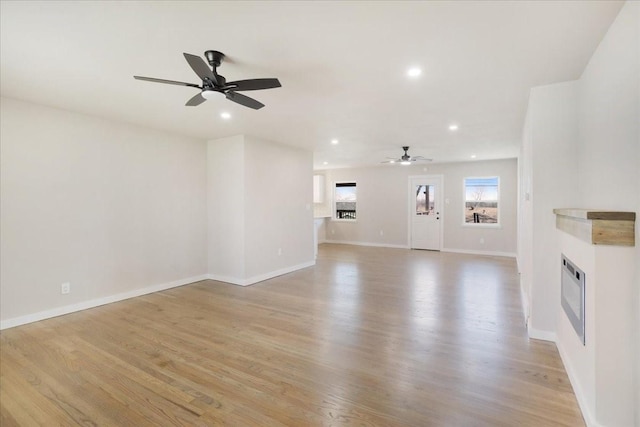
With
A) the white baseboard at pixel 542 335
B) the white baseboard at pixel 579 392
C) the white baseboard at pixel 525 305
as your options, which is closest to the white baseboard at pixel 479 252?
the white baseboard at pixel 525 305

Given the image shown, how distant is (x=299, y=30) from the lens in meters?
2.05

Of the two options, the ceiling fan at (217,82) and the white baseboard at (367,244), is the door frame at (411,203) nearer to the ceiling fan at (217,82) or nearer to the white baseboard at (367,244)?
the white baseboard at (367,244)

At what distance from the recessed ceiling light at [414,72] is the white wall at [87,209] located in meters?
3.89

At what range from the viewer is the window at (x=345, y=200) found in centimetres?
996

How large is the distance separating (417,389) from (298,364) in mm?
940

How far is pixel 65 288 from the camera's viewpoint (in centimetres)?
384

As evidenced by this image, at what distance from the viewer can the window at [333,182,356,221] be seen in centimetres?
996

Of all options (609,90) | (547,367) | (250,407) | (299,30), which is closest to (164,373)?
(250,407)

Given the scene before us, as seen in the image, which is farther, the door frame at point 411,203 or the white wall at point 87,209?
the door frame at point 411,203

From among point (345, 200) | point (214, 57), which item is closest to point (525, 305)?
point (214, 57)

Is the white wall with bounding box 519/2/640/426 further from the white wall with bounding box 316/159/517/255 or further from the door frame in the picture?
the door frame

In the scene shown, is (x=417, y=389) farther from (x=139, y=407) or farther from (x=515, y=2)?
(x=515, y=2)

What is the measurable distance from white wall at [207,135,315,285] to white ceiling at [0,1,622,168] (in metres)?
1.26

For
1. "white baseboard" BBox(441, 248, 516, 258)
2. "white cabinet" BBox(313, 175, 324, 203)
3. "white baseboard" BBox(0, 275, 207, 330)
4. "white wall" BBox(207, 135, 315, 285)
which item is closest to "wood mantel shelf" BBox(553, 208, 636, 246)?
"white wall" BBox(207, 135, 315, 285)
